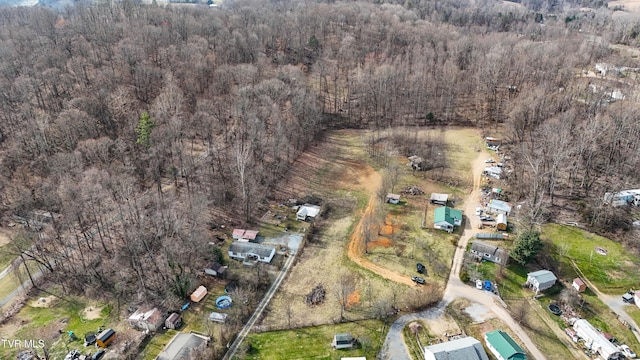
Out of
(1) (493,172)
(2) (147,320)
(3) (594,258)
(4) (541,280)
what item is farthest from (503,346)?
(1) (493,172)

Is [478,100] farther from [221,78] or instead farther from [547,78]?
[221,78]

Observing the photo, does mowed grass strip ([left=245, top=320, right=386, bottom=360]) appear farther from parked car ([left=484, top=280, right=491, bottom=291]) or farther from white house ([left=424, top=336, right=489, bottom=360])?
parked car ([left=484, top=280, right=491, bottom=291])

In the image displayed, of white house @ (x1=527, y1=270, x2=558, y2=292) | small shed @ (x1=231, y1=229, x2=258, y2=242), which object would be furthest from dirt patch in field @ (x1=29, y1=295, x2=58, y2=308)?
white house @ (x1=527, y1=270, x2=558, y2=292)

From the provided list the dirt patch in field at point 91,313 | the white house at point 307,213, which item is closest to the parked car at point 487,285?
the white house at point 307,213

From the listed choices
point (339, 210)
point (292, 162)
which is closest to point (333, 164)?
point (292, 162)

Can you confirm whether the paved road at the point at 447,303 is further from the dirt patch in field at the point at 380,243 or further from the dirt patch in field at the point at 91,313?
the dirt patch in field at the point at 91,313
